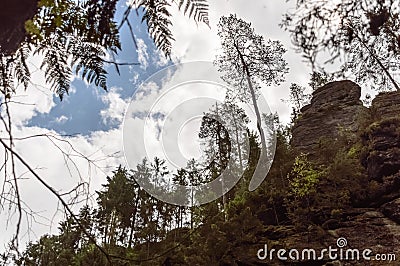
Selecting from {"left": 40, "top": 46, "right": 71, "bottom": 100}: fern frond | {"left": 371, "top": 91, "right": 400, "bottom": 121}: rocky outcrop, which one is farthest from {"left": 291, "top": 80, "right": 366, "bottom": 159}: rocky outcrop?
{"left": 40, "top": 46, "right": 71, "bottom": 100}: fern frond

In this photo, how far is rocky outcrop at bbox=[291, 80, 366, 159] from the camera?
340 inches

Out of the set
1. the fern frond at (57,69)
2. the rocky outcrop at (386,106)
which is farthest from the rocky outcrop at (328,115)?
the fern frond at (57,69)

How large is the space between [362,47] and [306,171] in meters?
4.90

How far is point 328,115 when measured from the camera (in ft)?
30.3

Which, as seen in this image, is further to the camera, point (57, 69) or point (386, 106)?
point (386, 106)

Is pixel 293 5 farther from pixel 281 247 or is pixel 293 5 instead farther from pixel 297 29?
pixel 281 247

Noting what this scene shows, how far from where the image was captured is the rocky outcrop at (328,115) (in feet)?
28.3

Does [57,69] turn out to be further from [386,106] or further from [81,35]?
[386,106]

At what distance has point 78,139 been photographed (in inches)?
28.7

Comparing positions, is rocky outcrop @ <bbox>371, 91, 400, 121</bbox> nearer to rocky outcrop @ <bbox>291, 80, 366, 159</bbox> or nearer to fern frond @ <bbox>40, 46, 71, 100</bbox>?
rocky outcrop @ <bbox>291, 80, 366, 159</bbox>

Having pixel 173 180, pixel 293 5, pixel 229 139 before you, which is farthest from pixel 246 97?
pixel 293 5

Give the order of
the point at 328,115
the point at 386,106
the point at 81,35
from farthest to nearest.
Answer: the point at 328,115 < the point at 386,106 < the point at 81,35

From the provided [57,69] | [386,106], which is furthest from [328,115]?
[57,69]

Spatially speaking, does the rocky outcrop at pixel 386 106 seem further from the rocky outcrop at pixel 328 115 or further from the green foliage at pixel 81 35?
the green foliage at pixel 81 35
